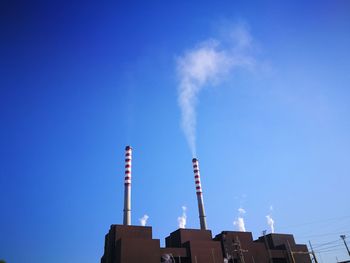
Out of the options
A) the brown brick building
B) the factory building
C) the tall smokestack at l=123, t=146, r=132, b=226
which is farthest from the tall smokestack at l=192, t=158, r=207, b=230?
the tall smokestack at l=123, t=146, r=132, b=226

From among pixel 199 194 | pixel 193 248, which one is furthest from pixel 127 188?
pixel 199 194

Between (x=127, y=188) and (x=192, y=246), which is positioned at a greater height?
(x=127, y=188)

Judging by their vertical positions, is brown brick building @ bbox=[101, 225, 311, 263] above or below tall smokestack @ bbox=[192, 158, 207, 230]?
below

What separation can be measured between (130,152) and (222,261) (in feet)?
69.0

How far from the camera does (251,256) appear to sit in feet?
146

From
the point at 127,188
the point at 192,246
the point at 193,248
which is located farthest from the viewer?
the point at 127,188

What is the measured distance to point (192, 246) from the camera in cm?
4047

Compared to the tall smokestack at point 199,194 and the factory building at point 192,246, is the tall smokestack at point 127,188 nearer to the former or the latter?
the factory building at point 192,246

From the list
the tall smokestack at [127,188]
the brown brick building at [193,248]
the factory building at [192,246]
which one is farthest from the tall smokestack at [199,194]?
the tall smokestack at [127,188]

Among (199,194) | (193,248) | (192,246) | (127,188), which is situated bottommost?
(193,248)

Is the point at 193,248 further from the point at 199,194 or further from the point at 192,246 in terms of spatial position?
the point at 199,194

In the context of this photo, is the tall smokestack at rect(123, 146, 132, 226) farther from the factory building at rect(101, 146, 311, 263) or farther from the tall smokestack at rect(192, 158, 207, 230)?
the tall smokestack at rect(192, 158, 207, 230)

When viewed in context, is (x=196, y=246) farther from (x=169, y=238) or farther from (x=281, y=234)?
(x=281, y=234)

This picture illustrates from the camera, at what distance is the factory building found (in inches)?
1396
